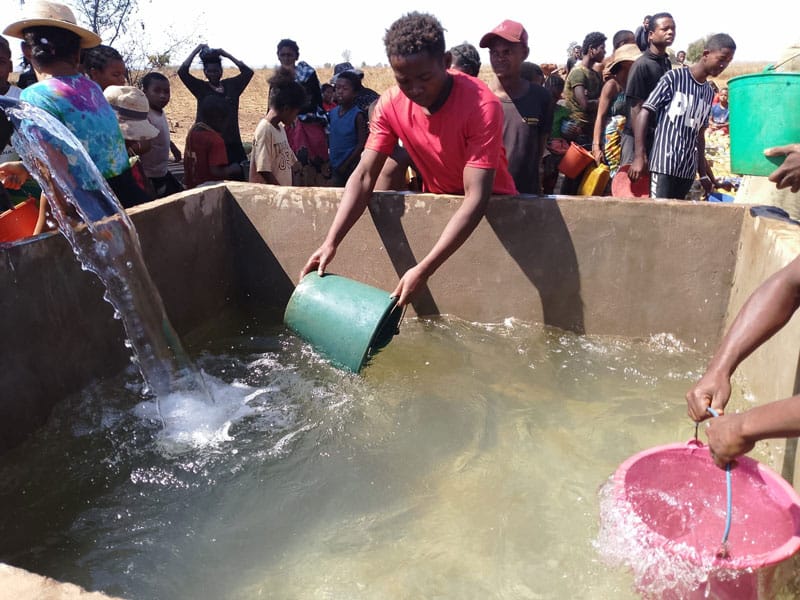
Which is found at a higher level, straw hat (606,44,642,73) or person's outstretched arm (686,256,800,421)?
straw hat (606,44,642,73)

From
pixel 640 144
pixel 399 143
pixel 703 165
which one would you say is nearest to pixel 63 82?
pixel 399 143

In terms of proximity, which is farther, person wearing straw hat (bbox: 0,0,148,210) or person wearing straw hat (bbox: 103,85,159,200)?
person wearing straw hat (bbox: 103,85,159,200)

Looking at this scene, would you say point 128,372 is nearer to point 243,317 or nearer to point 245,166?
point 243,317

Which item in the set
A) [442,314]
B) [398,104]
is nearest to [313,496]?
[442,314]

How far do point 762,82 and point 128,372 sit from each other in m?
3.29

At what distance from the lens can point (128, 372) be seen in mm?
3338

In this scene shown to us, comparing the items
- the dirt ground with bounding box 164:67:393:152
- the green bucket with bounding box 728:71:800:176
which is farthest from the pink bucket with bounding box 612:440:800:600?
the dirt ground with bounding box 164:67:393:152

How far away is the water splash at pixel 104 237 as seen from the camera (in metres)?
2.77

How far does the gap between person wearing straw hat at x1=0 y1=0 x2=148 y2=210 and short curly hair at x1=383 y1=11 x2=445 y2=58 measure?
1.48 m

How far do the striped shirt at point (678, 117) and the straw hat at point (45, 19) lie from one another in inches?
137

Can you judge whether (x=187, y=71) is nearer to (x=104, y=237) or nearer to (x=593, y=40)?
(x=104, y=237)

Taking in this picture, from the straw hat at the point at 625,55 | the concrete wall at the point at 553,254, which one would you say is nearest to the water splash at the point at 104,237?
the concrete wall at the point at 553,254

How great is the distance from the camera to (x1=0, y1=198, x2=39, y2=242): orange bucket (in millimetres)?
3104

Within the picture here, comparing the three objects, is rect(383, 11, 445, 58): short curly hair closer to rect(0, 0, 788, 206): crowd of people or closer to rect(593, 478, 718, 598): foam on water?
rect(0, 0, 788, 206): crowd of people
